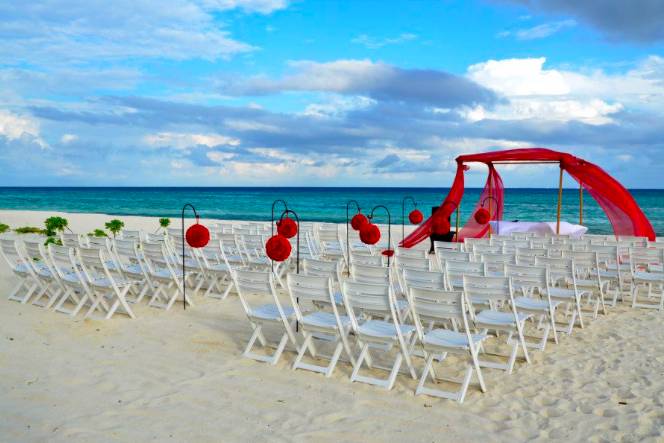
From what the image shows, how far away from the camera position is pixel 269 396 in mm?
4531

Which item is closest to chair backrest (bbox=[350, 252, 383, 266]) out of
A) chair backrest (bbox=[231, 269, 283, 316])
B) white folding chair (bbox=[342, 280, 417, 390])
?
chair backrest (bbox=[231, 269, 283, 316])

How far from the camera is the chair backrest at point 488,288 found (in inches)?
202

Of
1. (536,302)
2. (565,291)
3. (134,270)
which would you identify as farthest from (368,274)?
(134,270)

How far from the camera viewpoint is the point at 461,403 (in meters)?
4.38

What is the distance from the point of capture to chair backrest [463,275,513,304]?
5142mm

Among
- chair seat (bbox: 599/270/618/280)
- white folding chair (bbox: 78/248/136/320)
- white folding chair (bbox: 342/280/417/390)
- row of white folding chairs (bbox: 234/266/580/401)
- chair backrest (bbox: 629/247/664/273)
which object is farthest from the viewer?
chair backrest (bbox: 629/247/664/273)

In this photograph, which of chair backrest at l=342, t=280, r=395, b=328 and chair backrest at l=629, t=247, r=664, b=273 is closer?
chair backrest at l=342, t=280, r=395, b=328

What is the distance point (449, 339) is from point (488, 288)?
78 centimetres

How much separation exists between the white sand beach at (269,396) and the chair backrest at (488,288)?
673 millimetres

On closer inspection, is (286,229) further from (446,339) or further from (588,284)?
(588,284)

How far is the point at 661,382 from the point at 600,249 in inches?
165

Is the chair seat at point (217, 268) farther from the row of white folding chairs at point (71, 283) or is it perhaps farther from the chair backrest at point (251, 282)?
the chair backrest at point (251, 282)

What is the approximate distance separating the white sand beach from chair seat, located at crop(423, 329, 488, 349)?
382 millimetres

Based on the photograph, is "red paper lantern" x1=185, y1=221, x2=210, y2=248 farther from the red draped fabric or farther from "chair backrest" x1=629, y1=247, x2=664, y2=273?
the red draped fabric
